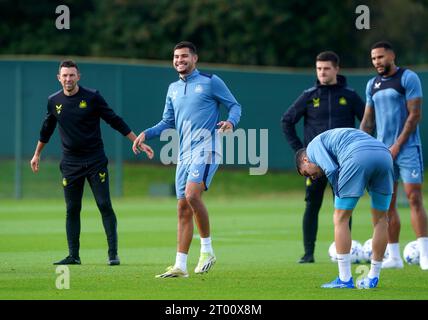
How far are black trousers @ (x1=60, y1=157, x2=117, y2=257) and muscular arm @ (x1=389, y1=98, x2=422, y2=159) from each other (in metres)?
3.31

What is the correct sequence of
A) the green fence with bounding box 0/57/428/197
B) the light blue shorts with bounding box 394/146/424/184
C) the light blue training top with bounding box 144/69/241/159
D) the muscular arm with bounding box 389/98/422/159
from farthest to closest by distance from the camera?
the green fence with bounding box 0/57/428/197 < the light blue shorts with bounding box 394/146/424/184 < the muscular arm with bounding box 389/98/422/159 < the light blue training top with bounding box 144/69/241/159

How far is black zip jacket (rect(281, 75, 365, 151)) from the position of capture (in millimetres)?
13914

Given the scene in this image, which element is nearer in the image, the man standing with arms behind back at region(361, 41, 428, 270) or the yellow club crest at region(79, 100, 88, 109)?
the man standing with arms behind back at region(361, 41, 428, 270)

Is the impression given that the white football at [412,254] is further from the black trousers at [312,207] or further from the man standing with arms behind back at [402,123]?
the black trousers at [312,207]

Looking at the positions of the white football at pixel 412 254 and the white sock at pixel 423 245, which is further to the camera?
the white football at pixel 412 254

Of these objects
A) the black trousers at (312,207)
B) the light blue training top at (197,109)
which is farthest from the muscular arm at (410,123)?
the light blue training top at (197,109)

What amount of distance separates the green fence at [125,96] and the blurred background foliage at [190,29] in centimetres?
739

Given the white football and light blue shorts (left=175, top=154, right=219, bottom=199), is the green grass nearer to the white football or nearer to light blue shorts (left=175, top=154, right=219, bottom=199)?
the white football

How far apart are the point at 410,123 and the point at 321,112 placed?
1.33 m

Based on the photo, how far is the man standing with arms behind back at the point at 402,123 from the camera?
13.0 metres

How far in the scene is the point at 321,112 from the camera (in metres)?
14.0

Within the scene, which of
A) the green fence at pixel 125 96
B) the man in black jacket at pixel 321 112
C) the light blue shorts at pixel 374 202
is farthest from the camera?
the green fence at pixel 125 96

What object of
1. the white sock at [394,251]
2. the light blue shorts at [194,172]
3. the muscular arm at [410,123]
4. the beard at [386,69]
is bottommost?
the white sock at [394,251]

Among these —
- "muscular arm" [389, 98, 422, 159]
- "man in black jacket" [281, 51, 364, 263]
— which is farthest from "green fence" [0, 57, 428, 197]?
"muscular arm" [389, 98, 422, 159]
